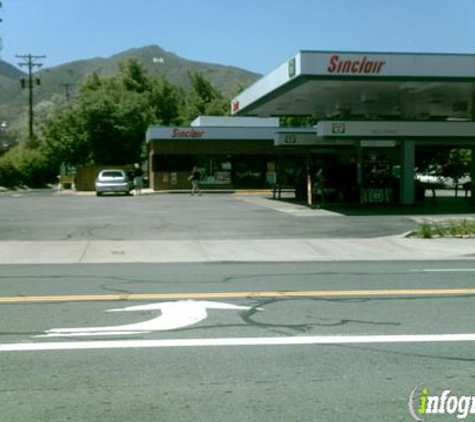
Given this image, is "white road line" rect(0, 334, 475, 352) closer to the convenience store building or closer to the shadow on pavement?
the convenience store building

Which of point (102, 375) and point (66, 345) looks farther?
point (66, 345)

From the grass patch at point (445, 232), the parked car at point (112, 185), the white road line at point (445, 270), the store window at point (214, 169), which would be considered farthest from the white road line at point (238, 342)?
the store window at point (214, 169)

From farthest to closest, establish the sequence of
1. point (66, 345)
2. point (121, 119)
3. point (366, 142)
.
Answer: point (121, 119) → point (366, 142) → point (66, 345)

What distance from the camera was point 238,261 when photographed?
15.2 metres

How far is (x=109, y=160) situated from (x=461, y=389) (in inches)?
2214

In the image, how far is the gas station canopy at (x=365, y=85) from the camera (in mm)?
25141

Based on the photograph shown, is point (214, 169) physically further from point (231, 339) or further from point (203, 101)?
point (231, 339)

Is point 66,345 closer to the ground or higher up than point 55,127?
closer to the ground

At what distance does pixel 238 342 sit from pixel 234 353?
428 millimetres

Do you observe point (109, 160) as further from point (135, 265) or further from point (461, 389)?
point (461, 389)

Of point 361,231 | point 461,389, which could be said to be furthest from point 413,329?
point 361,231
